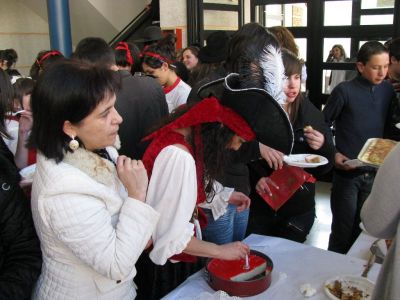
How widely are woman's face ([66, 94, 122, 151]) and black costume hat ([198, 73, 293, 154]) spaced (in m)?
0.36

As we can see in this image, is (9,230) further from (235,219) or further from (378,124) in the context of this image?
(378,124)

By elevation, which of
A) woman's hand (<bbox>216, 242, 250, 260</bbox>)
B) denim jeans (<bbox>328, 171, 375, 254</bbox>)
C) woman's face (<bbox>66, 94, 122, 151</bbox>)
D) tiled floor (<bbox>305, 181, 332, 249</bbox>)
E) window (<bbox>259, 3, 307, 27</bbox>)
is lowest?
tiled floor (<bbox>305, 181, 332, 249</bbox>)

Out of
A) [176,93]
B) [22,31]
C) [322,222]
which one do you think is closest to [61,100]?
[176,93]

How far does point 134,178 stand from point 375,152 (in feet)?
4.58

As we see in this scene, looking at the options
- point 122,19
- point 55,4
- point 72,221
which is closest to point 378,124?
point 72,221

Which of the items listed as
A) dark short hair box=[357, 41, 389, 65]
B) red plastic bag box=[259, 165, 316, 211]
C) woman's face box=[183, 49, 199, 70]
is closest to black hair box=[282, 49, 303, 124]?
red plastic bag box=[259, 165, 316, 211]

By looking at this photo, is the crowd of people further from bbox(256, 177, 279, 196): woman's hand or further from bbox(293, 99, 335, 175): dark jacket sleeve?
bbox(293, 99, 335, 175): dark jacket sleeve

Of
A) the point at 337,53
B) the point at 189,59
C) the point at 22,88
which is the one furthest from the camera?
the point at 337,53

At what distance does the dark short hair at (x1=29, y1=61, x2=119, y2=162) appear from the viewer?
1.12 m

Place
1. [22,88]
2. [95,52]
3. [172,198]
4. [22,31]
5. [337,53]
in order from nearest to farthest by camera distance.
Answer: [172,198]
[95,52]
[22,88]
[337,53]
[22,31]

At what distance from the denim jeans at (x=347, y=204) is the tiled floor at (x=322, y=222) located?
440 millimetres

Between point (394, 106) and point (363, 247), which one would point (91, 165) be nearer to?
point (363, 247)

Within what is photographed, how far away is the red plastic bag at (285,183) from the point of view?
1.93 m

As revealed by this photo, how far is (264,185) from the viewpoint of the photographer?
2.06m
